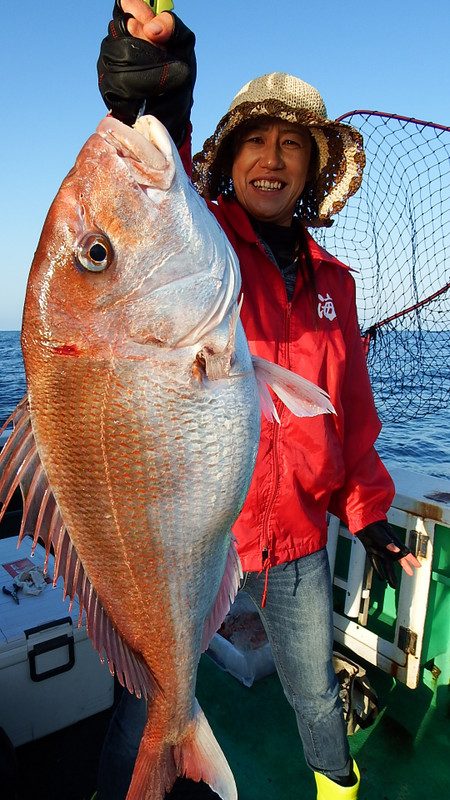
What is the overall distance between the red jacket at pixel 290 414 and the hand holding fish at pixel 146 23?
79cm

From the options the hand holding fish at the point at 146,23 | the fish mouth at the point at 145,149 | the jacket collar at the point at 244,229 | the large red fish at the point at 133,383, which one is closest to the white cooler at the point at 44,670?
the large red fish at the point at 133,383

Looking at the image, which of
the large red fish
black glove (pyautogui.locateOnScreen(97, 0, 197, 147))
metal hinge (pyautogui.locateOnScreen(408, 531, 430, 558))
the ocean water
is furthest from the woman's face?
the ocean water

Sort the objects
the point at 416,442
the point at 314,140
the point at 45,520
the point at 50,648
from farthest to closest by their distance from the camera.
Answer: the point at 416,442
the point at 50,648
the point at 314,140
the point at 45,520

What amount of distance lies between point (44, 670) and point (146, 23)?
297 centimetres

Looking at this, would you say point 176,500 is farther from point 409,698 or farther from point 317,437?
point 409,698

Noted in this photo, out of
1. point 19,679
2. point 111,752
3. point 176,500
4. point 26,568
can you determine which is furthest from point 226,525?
point 26,568

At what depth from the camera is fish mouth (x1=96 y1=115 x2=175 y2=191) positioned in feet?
4.75

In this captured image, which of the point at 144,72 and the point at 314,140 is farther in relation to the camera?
the point at 314,140

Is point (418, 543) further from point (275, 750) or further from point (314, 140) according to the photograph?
point (314, 140)

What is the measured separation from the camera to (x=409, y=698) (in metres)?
3.59

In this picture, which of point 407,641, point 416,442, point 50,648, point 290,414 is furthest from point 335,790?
point 416,442

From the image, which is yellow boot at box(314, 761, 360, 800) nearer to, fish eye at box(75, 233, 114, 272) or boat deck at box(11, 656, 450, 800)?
boat deck at box(11, 656, 450, 800)

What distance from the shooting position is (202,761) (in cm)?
182

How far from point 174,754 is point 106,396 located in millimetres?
1173
